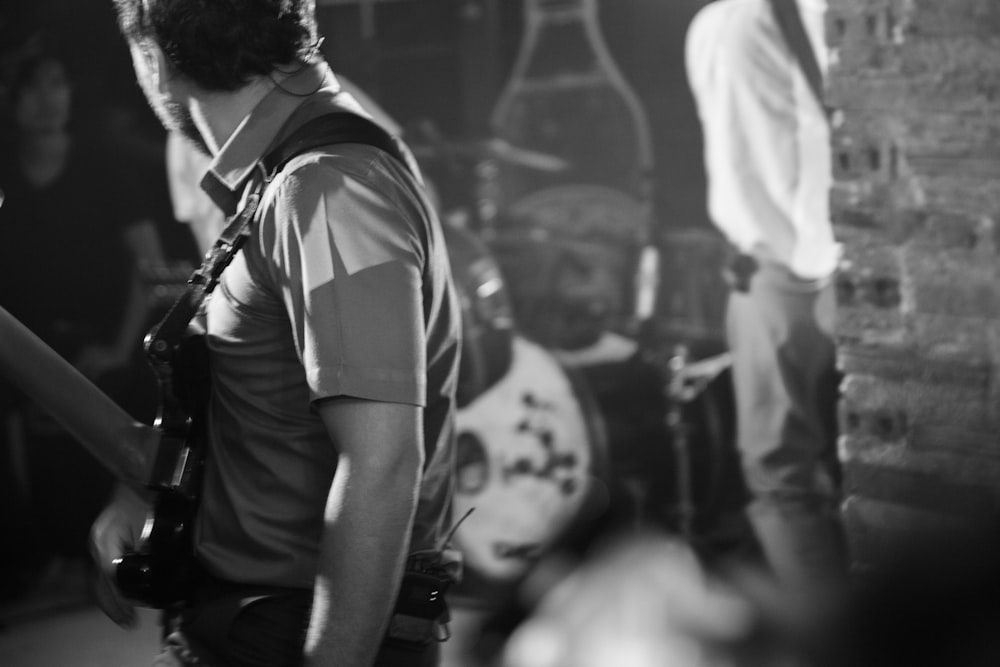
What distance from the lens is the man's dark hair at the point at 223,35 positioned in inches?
52.1

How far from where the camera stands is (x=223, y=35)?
133 cm

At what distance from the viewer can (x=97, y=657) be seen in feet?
10.2

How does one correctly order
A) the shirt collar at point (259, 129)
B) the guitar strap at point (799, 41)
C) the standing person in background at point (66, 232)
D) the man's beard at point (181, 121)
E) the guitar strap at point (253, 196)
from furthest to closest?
1. the standing person in background at point (66, 232)
2. the guitar strap at point (799, 41)
3. the man's beard at point (181, 121)
4. the shirt collar at point (259, 129)
5. the guitar strap at point (253, 196)

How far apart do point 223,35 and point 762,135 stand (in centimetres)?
166

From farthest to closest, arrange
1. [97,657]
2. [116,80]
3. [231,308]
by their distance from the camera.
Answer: [116,80], [97,657], [231,308]

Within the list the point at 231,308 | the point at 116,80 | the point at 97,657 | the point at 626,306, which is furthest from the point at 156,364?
the point at 116,80

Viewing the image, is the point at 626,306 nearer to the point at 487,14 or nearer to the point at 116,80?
the point at 487,14

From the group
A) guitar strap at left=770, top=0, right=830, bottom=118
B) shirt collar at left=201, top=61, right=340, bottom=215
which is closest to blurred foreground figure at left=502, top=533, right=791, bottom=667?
guitar strap at left=770, top=0, right=830, bottom=118

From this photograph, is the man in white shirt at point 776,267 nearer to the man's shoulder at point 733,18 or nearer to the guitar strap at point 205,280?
the man's shoulder at point 733,18

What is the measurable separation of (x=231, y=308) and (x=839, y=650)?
6.20 ft

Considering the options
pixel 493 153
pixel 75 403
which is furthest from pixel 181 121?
pixel 493 153

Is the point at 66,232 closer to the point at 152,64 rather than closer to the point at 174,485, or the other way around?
the point at 152,64

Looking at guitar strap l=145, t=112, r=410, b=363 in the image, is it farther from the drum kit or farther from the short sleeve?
the drum kit

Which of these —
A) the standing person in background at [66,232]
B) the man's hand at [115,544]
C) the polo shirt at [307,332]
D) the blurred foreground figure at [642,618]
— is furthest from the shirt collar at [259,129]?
the standing person in background at [66,232]
